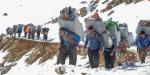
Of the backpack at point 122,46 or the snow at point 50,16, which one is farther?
the backpack at point 122,46

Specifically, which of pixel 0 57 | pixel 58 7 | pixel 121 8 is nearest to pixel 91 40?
pixel 0 57

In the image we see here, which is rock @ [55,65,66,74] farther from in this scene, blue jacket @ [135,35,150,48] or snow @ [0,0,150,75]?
blue jacket @ [135,35,150,48]

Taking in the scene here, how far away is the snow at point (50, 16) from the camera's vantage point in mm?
11961

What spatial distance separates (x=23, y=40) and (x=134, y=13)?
32.3ft

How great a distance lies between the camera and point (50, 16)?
219 feet

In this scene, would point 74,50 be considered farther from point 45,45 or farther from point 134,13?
point 134,13

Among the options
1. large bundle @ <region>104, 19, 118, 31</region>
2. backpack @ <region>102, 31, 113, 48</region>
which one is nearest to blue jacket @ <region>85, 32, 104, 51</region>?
backpack @ <region>102, 31, 113, 48</region>

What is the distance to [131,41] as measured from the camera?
18.8 meters

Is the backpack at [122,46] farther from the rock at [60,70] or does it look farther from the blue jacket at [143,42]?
the rock at [60,70]

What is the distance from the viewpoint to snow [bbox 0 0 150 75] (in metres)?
12.0

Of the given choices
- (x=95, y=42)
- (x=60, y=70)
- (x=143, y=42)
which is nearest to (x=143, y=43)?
(x=143, y=42)

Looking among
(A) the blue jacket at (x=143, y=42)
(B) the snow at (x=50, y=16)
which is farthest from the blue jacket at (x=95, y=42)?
(A) the blue jacket at (x=143, y=42)

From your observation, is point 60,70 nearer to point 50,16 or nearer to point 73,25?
point 73,25

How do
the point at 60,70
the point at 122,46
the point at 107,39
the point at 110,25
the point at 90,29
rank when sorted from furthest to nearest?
1. the point at 122,46
2. the point at 110,25
3. the point at 107,39
4. the point at 90,29
5. the point at 60,70
